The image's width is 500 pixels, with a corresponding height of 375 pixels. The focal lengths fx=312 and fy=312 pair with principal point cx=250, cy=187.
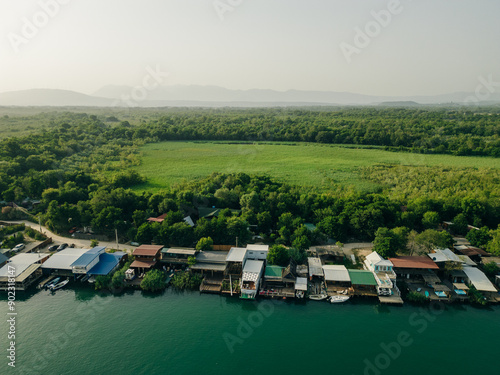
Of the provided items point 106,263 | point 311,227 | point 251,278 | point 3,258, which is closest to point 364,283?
point 251,278

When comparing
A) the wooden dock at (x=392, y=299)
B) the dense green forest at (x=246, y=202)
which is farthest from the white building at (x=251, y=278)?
the wooden dock at (x=392, y=299)

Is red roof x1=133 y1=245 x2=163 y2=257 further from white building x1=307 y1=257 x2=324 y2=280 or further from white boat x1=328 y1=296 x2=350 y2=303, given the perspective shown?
white boat x1=328 y1=296 x2=350 y2=303

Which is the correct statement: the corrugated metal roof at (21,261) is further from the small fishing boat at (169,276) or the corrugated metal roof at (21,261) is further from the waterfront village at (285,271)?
the small fishing boat at (169,276)

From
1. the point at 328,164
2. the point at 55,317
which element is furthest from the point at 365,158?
the point at 55,317

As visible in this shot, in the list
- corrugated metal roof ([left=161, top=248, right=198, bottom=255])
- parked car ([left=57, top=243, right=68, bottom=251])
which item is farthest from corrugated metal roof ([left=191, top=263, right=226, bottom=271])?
parked car ([left=57, top=243, right=68, bottom=251])

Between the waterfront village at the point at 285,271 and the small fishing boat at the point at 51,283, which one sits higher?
the waterfront village at the point at 285,271

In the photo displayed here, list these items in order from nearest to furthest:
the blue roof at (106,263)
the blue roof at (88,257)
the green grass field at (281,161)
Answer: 1. the blue roof at (106,263)
2. the blue roof at (88,257)
3. the green grass field at (281,161)
